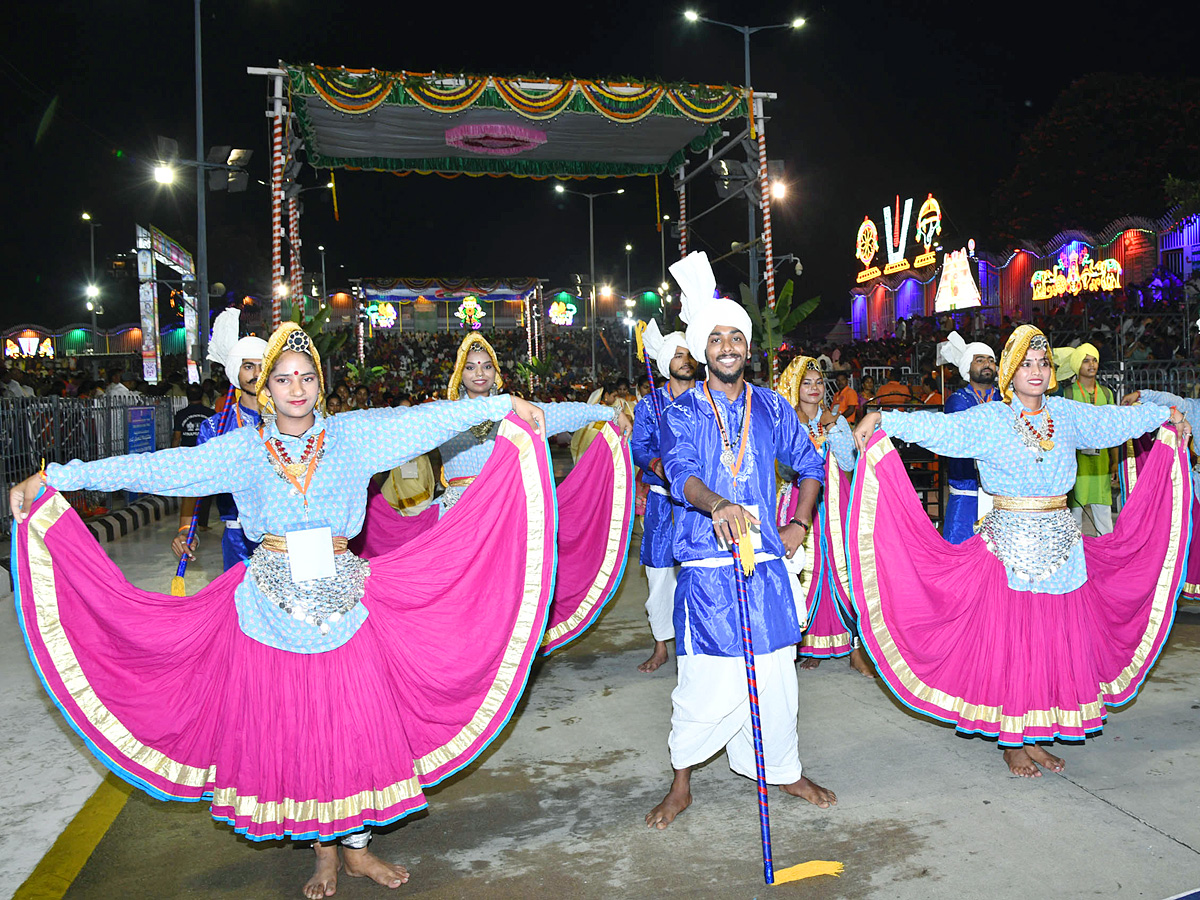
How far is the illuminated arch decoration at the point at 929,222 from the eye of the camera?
34.8 m

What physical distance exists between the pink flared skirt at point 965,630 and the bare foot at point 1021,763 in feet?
0.39

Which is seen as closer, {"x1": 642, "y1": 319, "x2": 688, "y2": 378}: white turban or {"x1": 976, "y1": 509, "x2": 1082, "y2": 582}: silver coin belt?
{"x1": 976, "y1": 509, "x2": 1082, "y2": 582}: silver coin belt

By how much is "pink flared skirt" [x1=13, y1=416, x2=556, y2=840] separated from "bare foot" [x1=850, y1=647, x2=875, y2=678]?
2803 mm

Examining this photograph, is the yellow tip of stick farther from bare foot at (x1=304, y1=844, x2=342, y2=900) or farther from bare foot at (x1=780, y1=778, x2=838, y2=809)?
bare foot at (x1=304, y1=844, x2=342, y2=900)

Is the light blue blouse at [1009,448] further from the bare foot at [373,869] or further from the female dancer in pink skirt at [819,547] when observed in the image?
the bare foot at [373,869]

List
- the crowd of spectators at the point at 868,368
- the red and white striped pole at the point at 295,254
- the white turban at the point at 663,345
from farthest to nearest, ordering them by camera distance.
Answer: the crowd of spectators at the point at 868,368 < the red and white striped pole at the point at 295,254 < the white turban at the point at 663,345

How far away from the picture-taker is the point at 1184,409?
522cm

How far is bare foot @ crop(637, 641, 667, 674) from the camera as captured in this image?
6.11 metres

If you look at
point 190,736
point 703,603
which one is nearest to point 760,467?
point 703,603

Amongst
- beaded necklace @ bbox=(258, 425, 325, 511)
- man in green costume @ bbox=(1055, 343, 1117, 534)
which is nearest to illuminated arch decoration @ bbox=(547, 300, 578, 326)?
man in green costume @ bbox=(1055, 343, 1117, 534)

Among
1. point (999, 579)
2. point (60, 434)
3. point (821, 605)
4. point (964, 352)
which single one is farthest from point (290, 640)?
point (60, 434)

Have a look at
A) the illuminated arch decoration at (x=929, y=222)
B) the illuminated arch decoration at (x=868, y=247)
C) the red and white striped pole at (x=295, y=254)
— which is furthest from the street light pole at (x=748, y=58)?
the illuminated arch decoration at (x=868, y=247)

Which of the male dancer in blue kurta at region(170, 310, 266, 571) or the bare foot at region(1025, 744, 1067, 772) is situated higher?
the male dancer in blue kurta at region(170, 310, 266, 571)

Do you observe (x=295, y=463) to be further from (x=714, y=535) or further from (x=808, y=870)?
(x=808, y=870)
